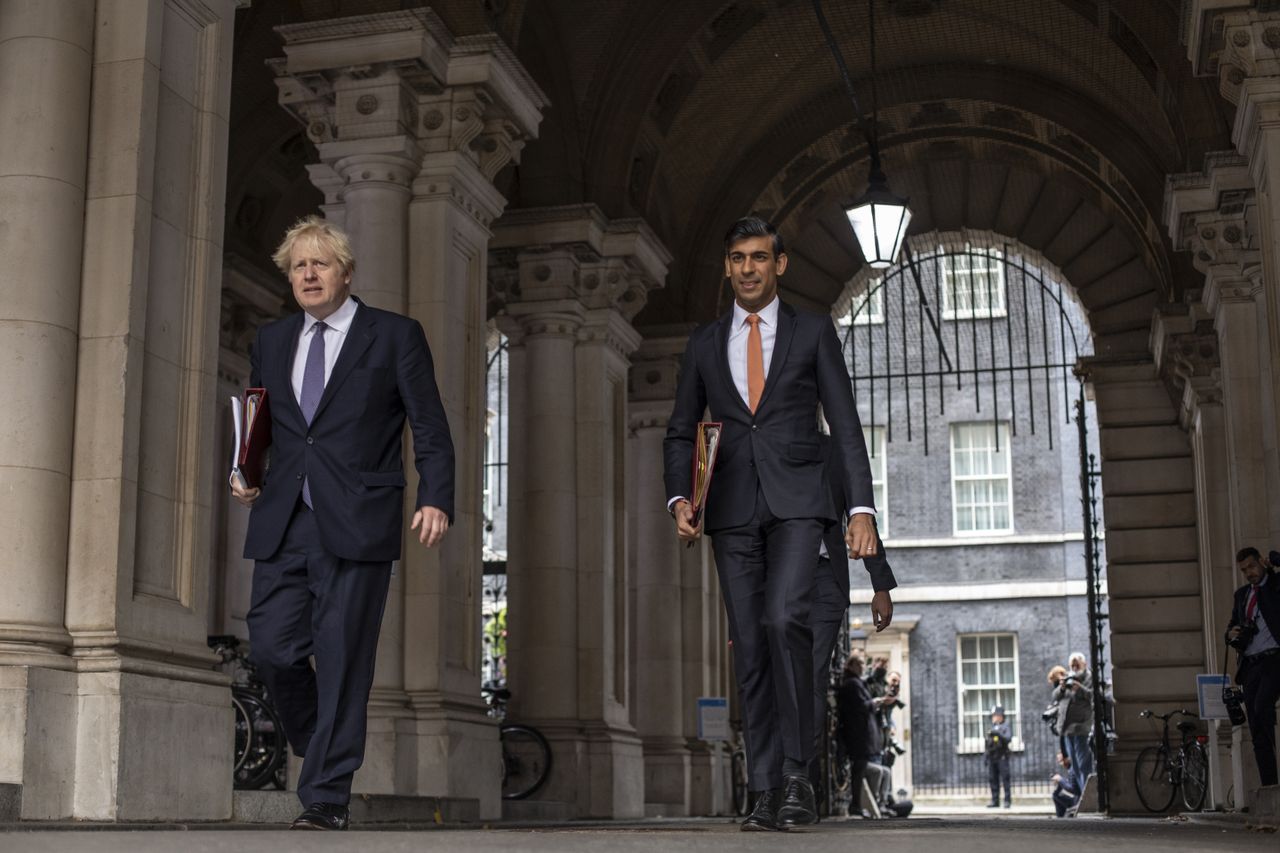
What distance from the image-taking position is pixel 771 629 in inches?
241

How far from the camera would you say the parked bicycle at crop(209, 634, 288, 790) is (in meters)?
11.3

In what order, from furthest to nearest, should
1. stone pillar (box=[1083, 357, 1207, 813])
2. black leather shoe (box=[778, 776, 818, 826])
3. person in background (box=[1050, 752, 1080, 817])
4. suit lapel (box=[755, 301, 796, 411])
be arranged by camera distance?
stone pillar (box=[1083, 357, 1207, 813]), person in background (box=[1050, 752, 1080, 817]), suit lapel (box=[755, 301, 796, 411]), black leather shoe (box=[778, 776, 818, 826])

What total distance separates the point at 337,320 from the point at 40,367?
7.02 feet

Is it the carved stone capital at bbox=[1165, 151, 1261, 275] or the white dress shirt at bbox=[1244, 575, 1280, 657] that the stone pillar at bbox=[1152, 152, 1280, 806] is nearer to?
the carved stone capital at bbox=[1165, 151, 1261, 275]

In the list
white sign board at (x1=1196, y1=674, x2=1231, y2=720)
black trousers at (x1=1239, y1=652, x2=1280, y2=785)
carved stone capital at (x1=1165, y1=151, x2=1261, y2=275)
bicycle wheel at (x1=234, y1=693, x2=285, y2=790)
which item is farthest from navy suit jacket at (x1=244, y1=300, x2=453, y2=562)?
white sign board at (x1=1196, y1=674, x2=1231, y2=720)

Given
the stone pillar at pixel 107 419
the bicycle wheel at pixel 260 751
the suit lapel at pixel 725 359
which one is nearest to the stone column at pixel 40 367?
the stone pillar at pixel 107 419

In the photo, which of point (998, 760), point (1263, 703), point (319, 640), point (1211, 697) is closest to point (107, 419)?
point (319, 640)

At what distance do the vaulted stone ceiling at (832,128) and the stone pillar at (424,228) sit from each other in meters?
1.95

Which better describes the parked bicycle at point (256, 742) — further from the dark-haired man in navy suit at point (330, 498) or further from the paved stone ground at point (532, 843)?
the paved stone ground at point (532, 843)

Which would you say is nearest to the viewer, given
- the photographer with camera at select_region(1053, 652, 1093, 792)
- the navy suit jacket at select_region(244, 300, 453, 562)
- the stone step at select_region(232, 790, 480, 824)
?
the navy suit jacket at select_region(244, 300, 453, 562)

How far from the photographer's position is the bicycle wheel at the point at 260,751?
11.4 metres

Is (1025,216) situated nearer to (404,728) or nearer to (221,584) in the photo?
(221,584)

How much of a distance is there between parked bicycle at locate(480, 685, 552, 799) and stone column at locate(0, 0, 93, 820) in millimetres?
9215

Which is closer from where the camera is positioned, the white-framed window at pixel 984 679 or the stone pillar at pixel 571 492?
the stone pillar at pixel 571 492
